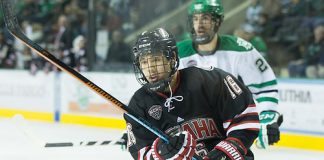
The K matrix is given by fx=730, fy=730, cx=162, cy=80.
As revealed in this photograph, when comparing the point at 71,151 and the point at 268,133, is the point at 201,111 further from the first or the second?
the point at 71,151

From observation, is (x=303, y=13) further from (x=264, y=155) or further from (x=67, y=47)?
Result: (x=67, y=47)

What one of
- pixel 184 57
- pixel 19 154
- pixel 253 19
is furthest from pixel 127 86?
pixel 184 57

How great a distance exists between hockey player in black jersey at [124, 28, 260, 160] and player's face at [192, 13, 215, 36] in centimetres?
103

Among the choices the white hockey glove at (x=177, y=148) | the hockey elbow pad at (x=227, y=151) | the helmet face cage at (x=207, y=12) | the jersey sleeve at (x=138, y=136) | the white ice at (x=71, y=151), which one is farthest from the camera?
the white ice at (x=71, y=151)

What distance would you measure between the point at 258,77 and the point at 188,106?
1249mm

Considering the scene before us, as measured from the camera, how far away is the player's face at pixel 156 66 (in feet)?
9.30

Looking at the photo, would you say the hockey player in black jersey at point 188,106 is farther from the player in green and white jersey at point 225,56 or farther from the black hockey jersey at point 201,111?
the player in green and white jersey at point 225,56

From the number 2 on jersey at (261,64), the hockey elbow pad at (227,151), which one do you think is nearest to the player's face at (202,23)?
the number 2 on jersey at (261,64)

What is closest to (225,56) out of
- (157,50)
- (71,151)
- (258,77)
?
(258,77)

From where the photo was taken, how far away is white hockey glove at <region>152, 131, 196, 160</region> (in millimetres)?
2688

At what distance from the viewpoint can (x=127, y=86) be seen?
7559mm

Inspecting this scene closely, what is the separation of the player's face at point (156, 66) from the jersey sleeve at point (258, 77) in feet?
4.28

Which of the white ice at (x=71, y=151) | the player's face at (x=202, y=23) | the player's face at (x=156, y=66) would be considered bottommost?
the white ice at (x=71, y=151)

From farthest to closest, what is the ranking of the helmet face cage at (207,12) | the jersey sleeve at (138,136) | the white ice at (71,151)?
the white ice at (71,151)
the helmet face cage at (207,12)
the jersey sleeve at (138,136)
